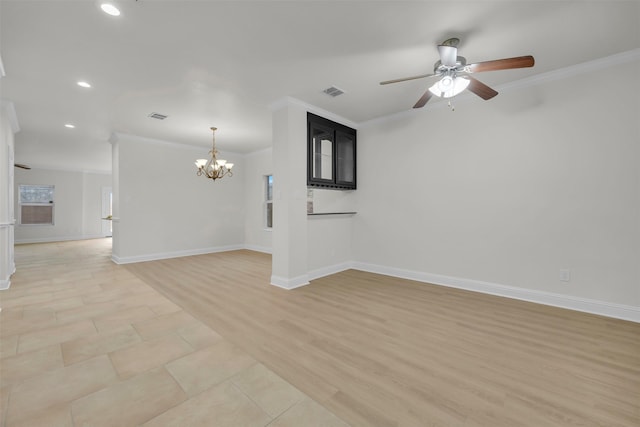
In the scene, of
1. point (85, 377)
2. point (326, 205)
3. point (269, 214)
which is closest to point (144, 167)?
point (269, 214)

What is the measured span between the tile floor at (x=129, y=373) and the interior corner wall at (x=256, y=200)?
→ 12.5 ft

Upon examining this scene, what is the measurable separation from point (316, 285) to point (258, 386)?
2.29m

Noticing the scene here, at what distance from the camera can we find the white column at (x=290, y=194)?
3.85m

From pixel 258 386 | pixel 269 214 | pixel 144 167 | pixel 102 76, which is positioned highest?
pixel 102 76

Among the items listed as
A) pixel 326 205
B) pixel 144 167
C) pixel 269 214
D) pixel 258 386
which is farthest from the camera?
pixel 269 214

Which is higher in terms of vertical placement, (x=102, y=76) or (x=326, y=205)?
(x=102, y=76)

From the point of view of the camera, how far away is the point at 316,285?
4.02 metres

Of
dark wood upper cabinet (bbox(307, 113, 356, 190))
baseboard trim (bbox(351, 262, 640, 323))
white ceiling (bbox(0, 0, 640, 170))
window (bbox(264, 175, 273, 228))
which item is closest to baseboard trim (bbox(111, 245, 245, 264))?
window (bbox(264, 175, 273, 228))

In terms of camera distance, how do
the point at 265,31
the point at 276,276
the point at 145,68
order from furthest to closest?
the point at 276,276 < the point at 145,68 < the point at 265,31

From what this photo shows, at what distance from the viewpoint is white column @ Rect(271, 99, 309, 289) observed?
3852mm

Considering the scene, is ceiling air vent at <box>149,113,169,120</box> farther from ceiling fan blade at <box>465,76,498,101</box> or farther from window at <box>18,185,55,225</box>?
window at <box>18,185,55,225</box>

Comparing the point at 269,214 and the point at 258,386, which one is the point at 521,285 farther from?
the point at 269,214

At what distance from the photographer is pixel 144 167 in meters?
5.80

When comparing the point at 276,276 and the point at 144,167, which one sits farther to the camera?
the point at 144,167
